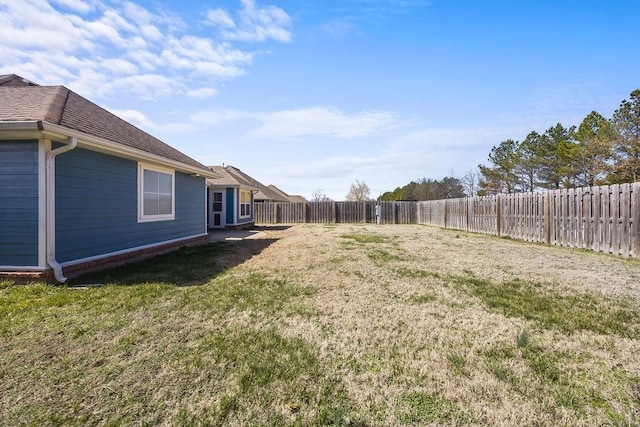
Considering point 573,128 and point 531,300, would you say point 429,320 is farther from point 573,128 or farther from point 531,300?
point 573,128

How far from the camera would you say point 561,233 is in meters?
8.30

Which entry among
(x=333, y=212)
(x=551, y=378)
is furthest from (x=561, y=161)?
(x=551, y=378)

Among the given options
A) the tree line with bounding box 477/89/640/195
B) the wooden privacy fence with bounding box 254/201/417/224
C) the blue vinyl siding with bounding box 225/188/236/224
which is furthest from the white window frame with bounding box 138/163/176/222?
the tree line with bounding box 477/89/640/195

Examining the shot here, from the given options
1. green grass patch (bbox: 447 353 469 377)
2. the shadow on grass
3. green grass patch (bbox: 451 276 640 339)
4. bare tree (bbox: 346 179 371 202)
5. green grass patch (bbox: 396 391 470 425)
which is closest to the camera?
green grass patch (bbox: 396 391 470 425)

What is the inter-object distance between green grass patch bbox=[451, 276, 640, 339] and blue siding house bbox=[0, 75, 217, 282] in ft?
20.0

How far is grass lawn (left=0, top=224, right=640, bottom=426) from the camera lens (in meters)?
1.74

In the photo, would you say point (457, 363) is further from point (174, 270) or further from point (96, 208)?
point (96, 208)

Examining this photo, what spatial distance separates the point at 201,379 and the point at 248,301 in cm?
165

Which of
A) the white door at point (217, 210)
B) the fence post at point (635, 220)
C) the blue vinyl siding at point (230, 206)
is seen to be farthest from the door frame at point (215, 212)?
the fence post at point (635, 220)

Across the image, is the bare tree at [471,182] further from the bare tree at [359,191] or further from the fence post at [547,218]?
the fence post at [547,218]

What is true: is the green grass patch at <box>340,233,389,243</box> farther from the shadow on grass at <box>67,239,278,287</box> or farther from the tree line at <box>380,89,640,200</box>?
the tree line at <box>380,89,640,200</box>

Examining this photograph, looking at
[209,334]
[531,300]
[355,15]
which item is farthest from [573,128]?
[209,334]

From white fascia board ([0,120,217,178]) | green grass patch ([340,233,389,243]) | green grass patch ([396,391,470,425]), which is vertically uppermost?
white fascia board ([0,120,217,178])

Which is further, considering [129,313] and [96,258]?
[96,258]
